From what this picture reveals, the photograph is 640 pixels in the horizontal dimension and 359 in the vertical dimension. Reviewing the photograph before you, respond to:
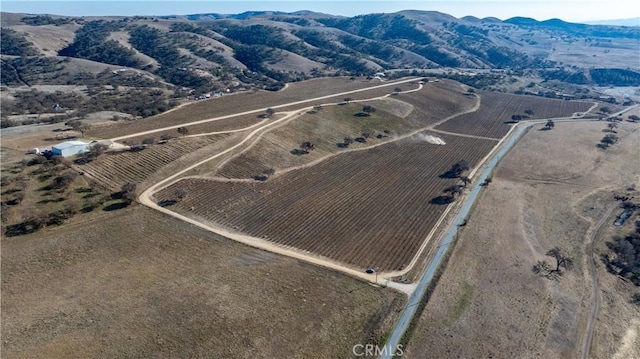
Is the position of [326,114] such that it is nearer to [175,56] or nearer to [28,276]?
[28,276]

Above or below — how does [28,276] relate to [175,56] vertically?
below

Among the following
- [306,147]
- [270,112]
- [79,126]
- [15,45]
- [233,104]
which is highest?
[15,45]

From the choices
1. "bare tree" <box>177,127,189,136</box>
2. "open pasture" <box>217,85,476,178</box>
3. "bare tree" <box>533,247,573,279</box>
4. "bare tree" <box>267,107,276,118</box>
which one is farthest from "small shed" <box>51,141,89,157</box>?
"bare tree" <box>533,247,573,279</box>

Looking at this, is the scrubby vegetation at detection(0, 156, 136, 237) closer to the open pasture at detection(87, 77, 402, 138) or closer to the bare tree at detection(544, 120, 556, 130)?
the open pasture at detection(87, 77, 402, 138)

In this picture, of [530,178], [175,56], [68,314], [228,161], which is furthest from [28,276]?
[175,56]

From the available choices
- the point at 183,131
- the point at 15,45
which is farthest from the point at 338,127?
the point at 15,45

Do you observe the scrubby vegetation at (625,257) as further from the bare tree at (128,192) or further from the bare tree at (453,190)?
the bare tree at (128,192)

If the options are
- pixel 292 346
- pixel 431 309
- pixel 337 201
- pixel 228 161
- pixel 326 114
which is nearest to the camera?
pixel 292 346

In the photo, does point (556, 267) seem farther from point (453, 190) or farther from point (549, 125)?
point (549, 125)
